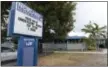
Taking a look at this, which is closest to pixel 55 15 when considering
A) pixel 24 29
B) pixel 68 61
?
pixel 68 61

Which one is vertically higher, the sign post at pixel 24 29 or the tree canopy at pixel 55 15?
the tree canopy at pixel 55 15

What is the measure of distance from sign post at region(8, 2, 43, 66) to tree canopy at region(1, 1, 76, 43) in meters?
13.0

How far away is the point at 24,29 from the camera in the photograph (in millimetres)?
9109

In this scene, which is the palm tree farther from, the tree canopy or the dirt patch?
the dirt patch

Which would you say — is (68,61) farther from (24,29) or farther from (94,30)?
(94,30)

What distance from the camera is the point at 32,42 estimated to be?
10.0 meters

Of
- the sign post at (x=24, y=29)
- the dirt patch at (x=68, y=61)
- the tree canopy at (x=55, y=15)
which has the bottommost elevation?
the dirt patch at (x=68, y=61)

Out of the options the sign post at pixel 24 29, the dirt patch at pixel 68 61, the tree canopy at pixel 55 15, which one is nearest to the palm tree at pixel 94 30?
the tree canopy at pixel 55 15

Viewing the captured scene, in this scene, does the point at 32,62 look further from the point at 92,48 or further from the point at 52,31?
the point at 92,48

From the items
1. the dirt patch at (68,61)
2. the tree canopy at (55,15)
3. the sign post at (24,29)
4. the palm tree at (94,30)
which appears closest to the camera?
the sign post at (24,29)

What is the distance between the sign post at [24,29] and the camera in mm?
8219

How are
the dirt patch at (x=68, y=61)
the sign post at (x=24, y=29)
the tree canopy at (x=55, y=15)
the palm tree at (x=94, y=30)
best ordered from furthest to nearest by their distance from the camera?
the palm tree at (x=94, y=30) → the tree canopy at (x=55, y=15) → the dirt patch at (x=68, y=61) → the sign post at (x=24, y=29)

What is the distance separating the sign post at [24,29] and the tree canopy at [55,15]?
1303 centimetres

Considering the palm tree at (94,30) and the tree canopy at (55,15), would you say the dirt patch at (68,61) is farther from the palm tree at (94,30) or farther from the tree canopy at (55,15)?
the palm tree at (94,30)
